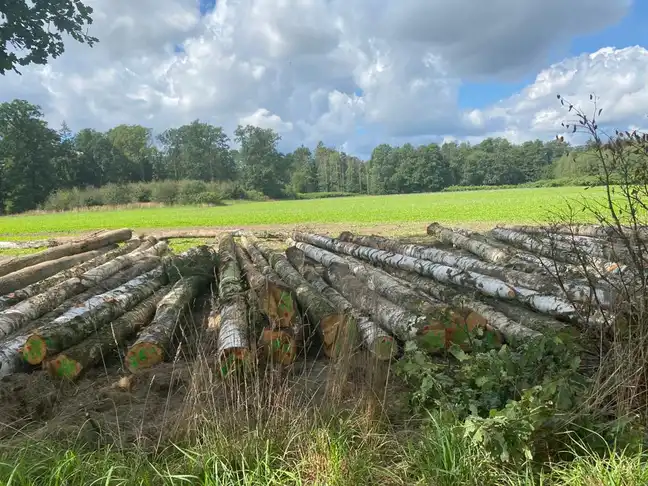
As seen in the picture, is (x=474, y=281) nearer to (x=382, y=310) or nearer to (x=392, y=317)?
(x=382, y=310)

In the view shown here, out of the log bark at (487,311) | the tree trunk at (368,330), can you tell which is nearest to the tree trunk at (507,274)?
the log bark at (487,311)

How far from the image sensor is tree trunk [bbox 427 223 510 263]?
8.19 metres

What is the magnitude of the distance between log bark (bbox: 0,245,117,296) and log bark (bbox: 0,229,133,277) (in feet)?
1.13

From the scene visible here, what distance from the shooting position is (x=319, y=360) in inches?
209

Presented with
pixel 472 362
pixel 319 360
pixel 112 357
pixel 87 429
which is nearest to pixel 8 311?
pixel 112 357

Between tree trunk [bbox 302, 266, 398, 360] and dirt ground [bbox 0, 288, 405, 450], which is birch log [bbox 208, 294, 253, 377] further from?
tree trunk [bbox 302, 266, 398, 360]

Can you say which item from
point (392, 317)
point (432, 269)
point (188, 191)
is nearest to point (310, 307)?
point (392, 317)

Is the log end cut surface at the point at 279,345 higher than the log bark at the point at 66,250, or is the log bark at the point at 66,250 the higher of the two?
the log bark at the point at 66,250

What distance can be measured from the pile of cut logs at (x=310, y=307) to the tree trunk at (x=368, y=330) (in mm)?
15

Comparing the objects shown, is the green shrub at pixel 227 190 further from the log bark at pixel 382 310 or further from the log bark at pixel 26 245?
the log bark at pixel 382 310

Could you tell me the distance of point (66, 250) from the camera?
11523 mm

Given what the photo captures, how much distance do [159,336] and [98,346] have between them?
0.63 meters

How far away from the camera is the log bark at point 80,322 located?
4.85m

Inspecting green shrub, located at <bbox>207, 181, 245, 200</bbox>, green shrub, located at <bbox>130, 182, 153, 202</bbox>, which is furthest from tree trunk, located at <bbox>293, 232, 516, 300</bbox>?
Answer: green shrub, located at <bbox>207, 181, 245, 200</bbox>
